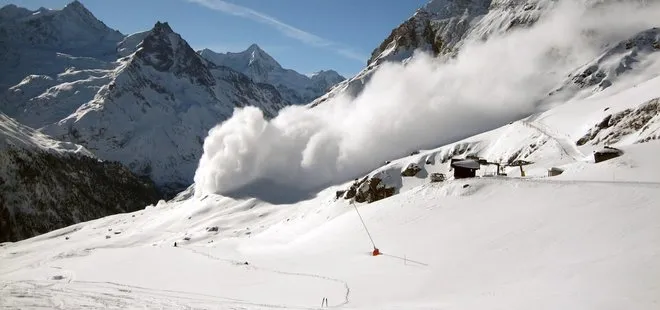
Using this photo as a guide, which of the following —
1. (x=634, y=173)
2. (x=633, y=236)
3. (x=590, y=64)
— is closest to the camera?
(x=633, y=236)

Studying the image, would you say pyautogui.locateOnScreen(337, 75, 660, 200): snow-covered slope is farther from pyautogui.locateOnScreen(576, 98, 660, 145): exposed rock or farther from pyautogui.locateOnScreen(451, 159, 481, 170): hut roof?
pyautogui.locateOnScreen(451, 159, 481, 170): hut roof

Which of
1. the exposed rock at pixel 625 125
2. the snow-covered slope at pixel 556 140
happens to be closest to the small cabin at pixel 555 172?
the snow-covered slope at pixel 556 140

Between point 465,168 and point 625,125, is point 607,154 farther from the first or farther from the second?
point 625,125

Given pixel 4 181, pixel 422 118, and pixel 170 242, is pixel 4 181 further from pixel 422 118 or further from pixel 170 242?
pixel 422 118

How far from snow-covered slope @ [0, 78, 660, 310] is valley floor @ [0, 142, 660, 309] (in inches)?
4.7

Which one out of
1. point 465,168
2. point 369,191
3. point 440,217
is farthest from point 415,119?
point 440,217

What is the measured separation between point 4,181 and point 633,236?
732 feet

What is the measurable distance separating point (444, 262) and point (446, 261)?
0.67ft

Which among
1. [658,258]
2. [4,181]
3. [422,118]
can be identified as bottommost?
[658,258]

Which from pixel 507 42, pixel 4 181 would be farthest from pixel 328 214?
pixel 4 181

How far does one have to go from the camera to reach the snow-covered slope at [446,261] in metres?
25.9

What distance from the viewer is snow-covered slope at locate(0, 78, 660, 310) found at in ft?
84.9

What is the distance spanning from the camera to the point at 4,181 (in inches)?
7662

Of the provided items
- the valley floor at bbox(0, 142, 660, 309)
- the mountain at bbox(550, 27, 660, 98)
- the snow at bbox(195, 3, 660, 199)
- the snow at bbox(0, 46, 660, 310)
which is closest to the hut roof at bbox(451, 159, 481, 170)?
the snow at bbox(0, 46, 660, 310)
